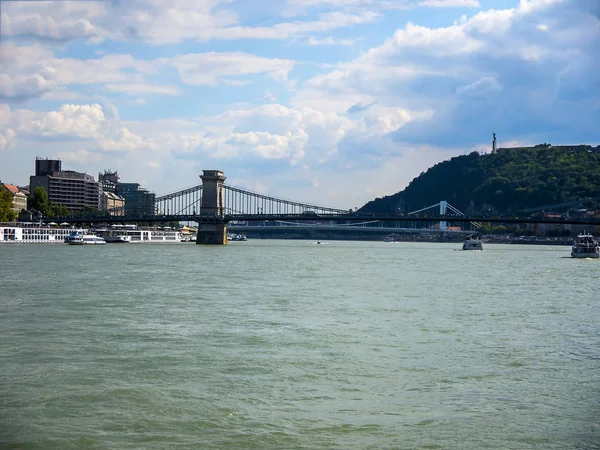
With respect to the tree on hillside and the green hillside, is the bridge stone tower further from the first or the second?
the green hillside

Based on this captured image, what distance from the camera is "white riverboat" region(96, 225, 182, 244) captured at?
10091cm

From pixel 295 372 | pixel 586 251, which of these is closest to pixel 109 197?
pixel 586 251

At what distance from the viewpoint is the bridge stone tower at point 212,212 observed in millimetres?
92750

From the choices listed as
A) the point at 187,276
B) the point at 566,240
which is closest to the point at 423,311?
the point at 187,276

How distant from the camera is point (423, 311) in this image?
21.9 metres

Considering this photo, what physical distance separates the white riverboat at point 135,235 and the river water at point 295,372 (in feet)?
251

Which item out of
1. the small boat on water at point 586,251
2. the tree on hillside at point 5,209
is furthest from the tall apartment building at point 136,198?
the small boat on water at point 586,251

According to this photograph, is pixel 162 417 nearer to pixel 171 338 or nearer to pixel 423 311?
pixel 171 338

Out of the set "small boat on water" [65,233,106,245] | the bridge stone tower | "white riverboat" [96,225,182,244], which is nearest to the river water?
"small boat on water" [65,233,106,245]

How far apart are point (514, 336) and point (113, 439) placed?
10080mm

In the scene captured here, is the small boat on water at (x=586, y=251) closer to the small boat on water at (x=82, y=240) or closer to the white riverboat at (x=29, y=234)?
the small boat on water at (x=82, y=240)

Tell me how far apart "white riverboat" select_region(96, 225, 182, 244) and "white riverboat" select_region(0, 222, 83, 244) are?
5.31 meters

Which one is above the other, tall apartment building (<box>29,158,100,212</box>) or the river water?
tall apartment building (<box>29,158,100,212</box>)

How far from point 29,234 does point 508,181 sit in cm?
9417
